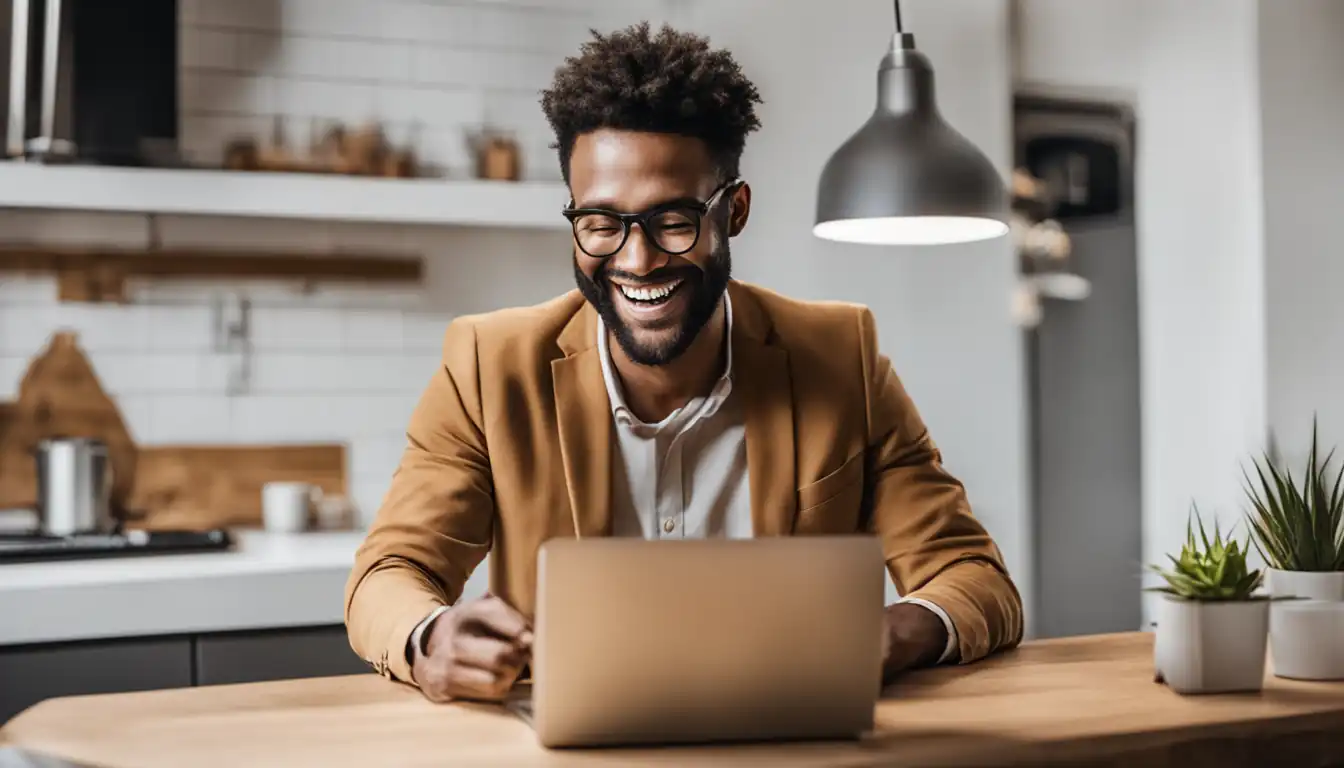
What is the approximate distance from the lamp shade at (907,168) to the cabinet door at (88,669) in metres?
1.61

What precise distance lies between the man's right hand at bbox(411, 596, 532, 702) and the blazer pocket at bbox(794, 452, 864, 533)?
609mm

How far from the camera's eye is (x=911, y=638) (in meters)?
1.49

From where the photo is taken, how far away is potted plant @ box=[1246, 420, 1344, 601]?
145cm

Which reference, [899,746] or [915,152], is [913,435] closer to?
[915,152]

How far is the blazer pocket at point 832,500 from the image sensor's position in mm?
1836

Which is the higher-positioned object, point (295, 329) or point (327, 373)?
point (295, 329)

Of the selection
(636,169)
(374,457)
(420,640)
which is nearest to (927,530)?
(636,169)

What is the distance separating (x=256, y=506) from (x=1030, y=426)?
238 centimetres

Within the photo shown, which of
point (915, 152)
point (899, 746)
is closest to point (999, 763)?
point (899, 746)

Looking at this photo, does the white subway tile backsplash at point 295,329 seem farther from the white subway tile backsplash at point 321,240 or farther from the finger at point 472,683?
the finger at point 472,683

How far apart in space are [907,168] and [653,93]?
1.61 feet

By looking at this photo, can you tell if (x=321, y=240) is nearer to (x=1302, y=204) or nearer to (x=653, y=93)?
(x=653, y=93)

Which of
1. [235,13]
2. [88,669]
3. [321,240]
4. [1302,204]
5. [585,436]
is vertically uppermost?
[235,13]

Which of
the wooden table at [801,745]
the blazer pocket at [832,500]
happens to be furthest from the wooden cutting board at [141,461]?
the wooden table at [801,745]
